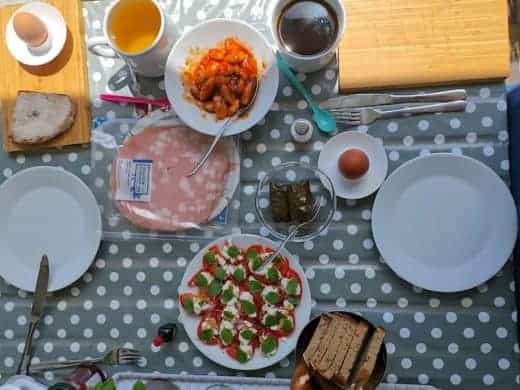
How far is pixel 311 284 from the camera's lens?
2.95 feet

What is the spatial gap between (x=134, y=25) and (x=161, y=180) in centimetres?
24

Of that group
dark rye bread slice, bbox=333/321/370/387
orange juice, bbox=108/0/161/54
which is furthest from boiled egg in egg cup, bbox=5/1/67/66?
dark rye bread slice, bbox=333/321/370/387

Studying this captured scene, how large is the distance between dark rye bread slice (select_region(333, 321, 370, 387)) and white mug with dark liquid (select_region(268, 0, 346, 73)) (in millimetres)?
391

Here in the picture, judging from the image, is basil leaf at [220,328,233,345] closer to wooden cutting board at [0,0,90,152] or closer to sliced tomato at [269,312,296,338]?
sliced tomato at [269,312,296,338]

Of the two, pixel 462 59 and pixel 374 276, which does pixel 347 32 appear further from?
pixel 374 276

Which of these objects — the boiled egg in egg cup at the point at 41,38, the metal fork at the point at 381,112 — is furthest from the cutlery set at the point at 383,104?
the boiled egg in egg cup at the point at 41,38

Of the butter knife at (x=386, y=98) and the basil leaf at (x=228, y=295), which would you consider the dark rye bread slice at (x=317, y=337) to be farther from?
the butter knife at (x=386, y=98)

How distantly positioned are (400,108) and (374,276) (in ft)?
0.85

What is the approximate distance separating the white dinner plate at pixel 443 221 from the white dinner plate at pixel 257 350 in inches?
5.4

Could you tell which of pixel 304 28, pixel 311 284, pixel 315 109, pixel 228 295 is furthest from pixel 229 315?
pixel 304 28

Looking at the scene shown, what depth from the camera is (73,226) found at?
0.96 metres

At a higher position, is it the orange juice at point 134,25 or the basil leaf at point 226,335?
the orange juice at point 134,25

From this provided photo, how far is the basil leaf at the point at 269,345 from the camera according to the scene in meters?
0.87

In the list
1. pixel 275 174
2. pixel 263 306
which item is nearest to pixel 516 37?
pixel 275 174
